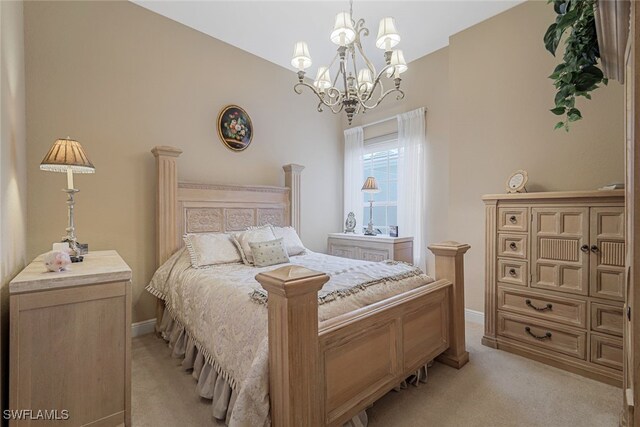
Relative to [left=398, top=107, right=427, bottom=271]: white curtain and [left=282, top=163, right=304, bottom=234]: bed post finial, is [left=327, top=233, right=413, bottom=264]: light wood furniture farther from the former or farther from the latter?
[left=282, top=163, right=304, bottom=234]: bed post finial

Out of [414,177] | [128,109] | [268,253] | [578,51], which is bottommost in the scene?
[268,253]

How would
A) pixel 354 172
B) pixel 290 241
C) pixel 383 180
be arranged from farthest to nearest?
pixel 354 172, pixel 383 180, pixel 290 241

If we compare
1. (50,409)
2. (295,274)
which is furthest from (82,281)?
(295,274)

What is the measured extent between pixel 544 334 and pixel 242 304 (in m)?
2.39

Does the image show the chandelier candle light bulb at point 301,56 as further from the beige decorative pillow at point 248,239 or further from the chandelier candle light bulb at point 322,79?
the beige decorative pillow at point 248,239

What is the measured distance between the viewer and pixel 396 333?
5.69ft

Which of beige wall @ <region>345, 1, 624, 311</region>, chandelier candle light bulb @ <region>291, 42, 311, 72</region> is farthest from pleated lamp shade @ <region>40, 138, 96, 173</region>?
beige wall @ <region>345, 1, 624, 311</region>

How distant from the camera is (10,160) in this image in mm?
1704

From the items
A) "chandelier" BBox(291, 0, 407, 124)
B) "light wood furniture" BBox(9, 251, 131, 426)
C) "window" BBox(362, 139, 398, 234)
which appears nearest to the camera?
"light wood furniture" BBox(9, 251, 131, 426)

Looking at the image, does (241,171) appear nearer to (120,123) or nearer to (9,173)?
(120,123)

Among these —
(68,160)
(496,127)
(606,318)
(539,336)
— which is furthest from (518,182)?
(68,160)

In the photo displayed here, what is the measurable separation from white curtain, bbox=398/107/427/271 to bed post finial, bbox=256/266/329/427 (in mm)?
2754

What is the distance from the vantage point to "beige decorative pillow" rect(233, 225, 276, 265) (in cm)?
271

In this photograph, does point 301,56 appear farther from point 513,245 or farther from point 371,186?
point 513,245
